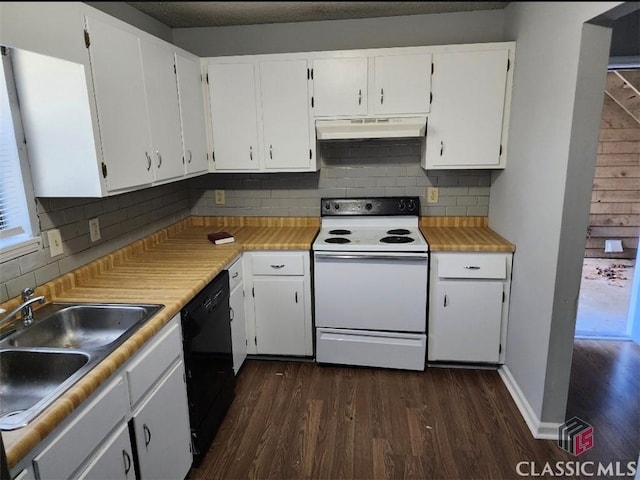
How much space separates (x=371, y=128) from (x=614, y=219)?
374cm

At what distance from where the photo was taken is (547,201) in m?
1.95

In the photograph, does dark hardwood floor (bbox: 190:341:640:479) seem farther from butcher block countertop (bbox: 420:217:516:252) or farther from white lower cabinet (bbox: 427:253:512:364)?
butcher block countertop (bbox: 420:217:516:252)

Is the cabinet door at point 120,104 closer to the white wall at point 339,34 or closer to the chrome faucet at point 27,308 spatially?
the chrome faucet at point 27,308

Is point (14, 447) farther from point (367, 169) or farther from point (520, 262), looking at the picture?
point (367, 169)

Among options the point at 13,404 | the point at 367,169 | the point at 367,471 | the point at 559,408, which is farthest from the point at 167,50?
the point at 559,408

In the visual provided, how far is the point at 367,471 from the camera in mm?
1911

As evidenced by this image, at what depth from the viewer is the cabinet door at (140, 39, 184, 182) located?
208cm

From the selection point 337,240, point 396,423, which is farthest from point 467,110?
point 396,423

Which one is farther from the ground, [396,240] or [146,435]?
[396,240]

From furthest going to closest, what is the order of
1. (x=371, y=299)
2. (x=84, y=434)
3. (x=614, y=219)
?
(x=614, y=219) < (x=371, y=299) < (x=84, y=434)

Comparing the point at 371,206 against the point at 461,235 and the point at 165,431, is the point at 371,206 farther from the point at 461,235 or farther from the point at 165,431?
the point at 165,431

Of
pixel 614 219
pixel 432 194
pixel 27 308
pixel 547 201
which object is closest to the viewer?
pixel 27 308

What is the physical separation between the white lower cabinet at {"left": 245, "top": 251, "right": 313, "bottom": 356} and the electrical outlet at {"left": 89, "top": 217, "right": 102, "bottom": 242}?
0.88m

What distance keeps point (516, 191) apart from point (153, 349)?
6.84ft
